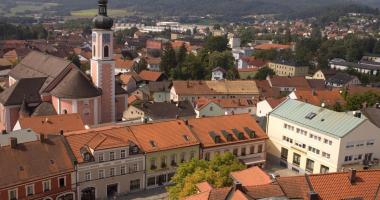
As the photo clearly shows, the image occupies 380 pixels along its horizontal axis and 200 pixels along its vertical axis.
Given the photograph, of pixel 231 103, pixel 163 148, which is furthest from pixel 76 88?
pixel 231 103

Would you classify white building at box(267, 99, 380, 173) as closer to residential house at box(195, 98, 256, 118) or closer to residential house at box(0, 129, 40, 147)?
residential house at box(195, 98, 256, 118)

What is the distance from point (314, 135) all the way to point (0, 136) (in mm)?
33449

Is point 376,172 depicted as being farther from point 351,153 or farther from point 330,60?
point 330,60

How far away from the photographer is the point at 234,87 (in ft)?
320

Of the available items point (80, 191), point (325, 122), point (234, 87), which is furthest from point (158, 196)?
point (234, 87)

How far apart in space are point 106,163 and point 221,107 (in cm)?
3348

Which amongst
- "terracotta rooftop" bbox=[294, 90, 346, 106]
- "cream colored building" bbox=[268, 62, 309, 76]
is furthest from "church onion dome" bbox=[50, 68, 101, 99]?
"cream colored building" bbox=[268, 62, 309, 76]

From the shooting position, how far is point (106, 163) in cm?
4612

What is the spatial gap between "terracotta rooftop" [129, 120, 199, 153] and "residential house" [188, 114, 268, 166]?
1313 millimetres

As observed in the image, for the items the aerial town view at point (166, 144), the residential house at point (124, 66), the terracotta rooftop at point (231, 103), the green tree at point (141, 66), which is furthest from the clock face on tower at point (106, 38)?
the green tree at point (141, 66)

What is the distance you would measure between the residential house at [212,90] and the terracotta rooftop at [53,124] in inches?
1492

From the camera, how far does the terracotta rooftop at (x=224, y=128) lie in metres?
53.1

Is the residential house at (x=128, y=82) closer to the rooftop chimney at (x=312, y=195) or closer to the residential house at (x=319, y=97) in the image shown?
the residential house at (x=319, y=97)

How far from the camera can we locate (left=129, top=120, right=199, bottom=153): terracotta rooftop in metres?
49.5
